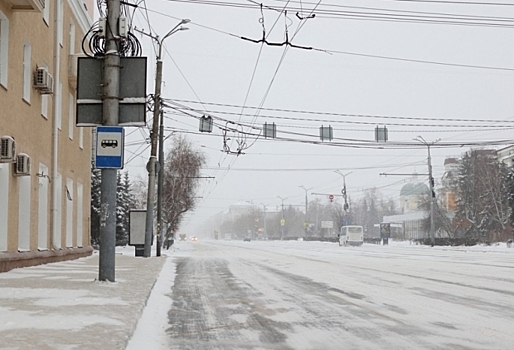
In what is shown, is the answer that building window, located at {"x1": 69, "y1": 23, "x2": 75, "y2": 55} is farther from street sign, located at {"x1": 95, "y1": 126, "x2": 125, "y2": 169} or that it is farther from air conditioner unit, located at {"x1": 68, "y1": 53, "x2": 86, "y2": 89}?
street sign, located at {"x1": 95, "y1": 126, "x2": 125, "y2": 169}

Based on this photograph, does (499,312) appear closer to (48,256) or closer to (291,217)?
(48,256)

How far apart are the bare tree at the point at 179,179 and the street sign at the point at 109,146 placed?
140 feet

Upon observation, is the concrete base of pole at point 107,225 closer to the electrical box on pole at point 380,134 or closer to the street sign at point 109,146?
the street sign at point 109,146

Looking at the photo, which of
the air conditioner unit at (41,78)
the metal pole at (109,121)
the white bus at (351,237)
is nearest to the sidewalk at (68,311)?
the metal pole at (109,121)

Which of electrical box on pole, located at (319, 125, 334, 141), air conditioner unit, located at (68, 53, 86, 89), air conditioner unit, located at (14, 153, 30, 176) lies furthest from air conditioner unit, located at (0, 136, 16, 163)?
electrical box on pole, located at (319, 125, 334, 141)

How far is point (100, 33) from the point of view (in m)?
14.7

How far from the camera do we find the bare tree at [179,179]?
192 ft

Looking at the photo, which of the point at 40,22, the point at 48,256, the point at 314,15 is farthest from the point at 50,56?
the point at 314,15

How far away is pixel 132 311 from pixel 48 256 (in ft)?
46.0

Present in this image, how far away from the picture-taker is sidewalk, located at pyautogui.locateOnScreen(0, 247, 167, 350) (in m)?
7.30

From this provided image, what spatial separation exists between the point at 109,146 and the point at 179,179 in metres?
45.1

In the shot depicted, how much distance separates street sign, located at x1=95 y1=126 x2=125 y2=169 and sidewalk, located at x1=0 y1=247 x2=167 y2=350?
252cm

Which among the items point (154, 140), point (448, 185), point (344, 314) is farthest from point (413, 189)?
point (344, 314)

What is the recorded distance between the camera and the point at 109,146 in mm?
14312
